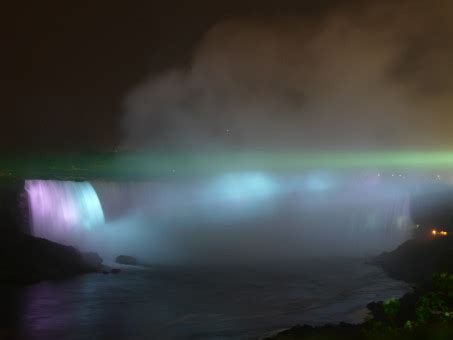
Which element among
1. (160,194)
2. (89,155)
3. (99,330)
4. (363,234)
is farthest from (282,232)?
(99,330)

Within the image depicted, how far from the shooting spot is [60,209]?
29.3m

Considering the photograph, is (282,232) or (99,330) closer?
(99,330)

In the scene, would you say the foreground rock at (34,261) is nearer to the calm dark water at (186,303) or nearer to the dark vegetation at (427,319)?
the calm dark water at (186,303)

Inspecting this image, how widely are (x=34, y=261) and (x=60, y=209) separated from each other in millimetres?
6236

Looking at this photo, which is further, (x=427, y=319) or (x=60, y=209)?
(x=60, y=209)

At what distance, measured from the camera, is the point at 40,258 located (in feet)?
77.6

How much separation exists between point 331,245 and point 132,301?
77.2 ft

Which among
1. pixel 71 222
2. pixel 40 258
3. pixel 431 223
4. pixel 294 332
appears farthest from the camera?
pixel 431 223

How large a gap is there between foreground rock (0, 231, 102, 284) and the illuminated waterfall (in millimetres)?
3171

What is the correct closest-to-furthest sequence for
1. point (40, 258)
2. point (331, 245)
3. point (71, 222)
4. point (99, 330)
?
point (99, 330) < point (40, 258) < point (71, 222) < point (331, 245)

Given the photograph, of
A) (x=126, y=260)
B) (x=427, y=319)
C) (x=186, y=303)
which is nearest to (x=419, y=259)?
A: (x=186, y=303)

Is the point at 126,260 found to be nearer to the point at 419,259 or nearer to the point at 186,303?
the point at 186,303

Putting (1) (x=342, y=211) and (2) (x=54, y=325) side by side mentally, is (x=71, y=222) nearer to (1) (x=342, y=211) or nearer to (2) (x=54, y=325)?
(2) (x=54, y=325)

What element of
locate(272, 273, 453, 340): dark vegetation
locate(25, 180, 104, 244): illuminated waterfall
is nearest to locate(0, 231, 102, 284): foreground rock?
locate(25, 180, 104, 244): illuminated waterfall
